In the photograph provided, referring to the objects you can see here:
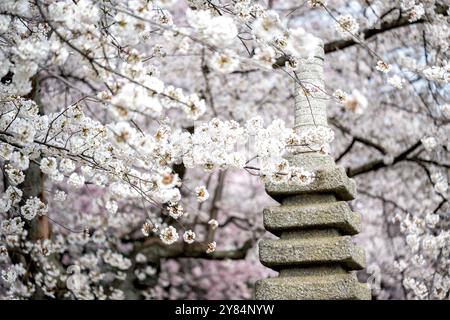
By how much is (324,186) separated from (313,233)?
398 mm

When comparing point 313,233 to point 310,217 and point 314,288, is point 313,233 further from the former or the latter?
point 314,288

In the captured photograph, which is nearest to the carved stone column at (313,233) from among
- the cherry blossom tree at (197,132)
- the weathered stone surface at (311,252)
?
the weathered stone surface at (311,252)

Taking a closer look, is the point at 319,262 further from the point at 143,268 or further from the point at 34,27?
the point at 143,268

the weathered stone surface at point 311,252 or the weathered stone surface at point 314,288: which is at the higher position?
the weathered stone surface at point 311,252

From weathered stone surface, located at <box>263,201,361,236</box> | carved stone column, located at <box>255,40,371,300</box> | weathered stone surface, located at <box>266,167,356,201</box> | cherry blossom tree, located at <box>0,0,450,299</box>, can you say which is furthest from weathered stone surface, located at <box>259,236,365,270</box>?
cherry blossom tree, located at <box>0,0,450,299</box>

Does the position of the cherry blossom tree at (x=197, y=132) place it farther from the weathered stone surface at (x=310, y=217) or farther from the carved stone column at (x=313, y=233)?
the weathered stone surface at (x=310, y=217)

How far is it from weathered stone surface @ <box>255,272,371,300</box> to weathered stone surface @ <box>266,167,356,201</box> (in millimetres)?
701

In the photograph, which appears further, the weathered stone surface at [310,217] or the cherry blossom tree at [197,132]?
the weathered stone surface at [310,217]

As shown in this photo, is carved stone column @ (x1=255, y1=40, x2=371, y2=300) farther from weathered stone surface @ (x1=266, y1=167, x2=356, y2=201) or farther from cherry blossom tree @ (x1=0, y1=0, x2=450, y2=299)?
cherry blossom tree @ (x1=0, y1=0, x2=450, y2=299)

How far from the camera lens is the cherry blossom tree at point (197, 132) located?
132 inches

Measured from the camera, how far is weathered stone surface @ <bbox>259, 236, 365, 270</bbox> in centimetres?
533

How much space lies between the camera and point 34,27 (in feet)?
13.9

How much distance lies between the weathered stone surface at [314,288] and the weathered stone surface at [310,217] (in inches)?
16.4
